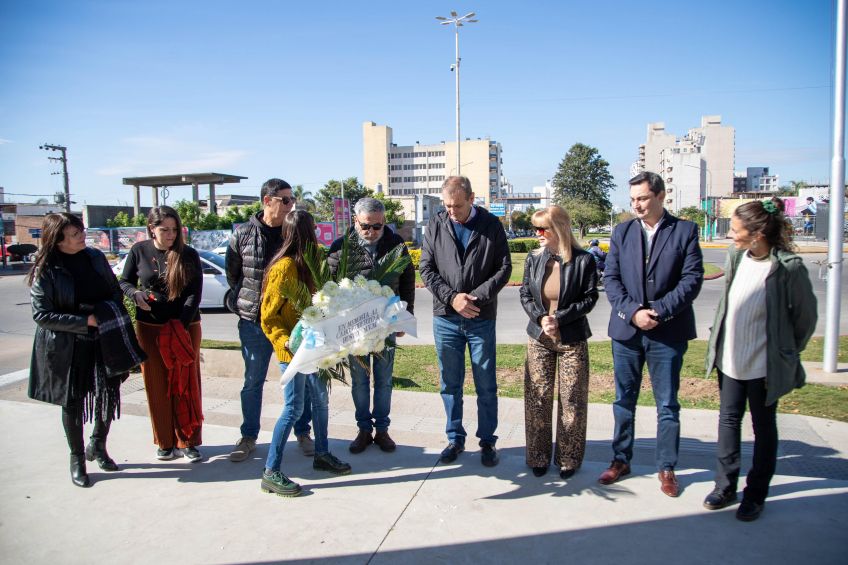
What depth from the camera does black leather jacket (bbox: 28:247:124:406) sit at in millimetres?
3406

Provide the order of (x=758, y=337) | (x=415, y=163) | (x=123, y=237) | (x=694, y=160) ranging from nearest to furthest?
(x=758, y=337)
(x=123, y=237)
(x=694, y=160)
(x=415, y=163)

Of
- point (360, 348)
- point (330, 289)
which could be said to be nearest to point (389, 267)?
point (330, 289)

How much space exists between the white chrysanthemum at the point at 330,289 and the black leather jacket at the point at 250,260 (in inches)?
33.4

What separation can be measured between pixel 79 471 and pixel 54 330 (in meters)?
0.99

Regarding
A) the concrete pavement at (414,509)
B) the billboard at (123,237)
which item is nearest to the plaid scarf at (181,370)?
the concrete pavement at (414,509)

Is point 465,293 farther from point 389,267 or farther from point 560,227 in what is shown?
point 560,227

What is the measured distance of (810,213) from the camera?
59281 millimetres

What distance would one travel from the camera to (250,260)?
3748 millimetres

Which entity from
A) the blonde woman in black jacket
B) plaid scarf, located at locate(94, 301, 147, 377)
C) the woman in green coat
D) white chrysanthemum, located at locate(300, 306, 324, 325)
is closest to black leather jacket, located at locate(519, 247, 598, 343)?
the blonde woman in black jacket

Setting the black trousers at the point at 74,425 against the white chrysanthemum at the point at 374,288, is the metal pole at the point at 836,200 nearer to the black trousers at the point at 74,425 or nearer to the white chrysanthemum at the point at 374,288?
the white chrysanthemum at the point at 374,288

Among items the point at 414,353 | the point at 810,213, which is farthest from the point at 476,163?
the point at 414,353

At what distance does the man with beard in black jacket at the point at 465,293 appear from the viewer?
364 cm

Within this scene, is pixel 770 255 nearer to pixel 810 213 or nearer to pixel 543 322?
pixel 543 322

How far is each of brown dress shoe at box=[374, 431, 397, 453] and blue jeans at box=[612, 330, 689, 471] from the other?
1.63 m
